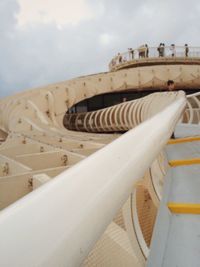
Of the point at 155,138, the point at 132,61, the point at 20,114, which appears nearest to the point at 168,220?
the point at 155,138

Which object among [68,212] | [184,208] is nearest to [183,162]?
[184,208]

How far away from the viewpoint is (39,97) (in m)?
8.05

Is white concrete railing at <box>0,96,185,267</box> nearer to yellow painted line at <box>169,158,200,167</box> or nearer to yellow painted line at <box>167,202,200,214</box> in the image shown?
yellow painted line at <box>167,202,200,214</box>

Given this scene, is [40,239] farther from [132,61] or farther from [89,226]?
[132,61]

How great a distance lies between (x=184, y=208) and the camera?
118cm

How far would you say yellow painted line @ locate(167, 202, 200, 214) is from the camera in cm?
116

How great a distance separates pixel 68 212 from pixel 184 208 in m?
0.93

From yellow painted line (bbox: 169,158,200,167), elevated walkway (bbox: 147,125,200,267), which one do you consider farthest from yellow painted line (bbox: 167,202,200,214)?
yellow painted line (bbox: 169,158,200,167)

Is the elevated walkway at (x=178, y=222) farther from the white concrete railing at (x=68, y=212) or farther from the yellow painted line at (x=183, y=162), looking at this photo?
the white concrete railing at (x=68, y=212)

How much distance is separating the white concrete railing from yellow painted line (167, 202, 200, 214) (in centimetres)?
72

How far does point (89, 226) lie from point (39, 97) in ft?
25.9

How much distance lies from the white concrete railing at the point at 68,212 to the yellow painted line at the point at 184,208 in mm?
715

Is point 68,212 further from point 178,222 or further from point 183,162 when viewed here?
point 183,162

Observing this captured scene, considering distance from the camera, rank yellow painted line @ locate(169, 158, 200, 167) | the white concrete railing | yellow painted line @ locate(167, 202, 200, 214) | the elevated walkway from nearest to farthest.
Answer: the white concrete railing, the elevated walkway, yellow painted line @ locate(167, 202, 200, 214), yellow painted line @ locate(169, 158, 200, 167)
